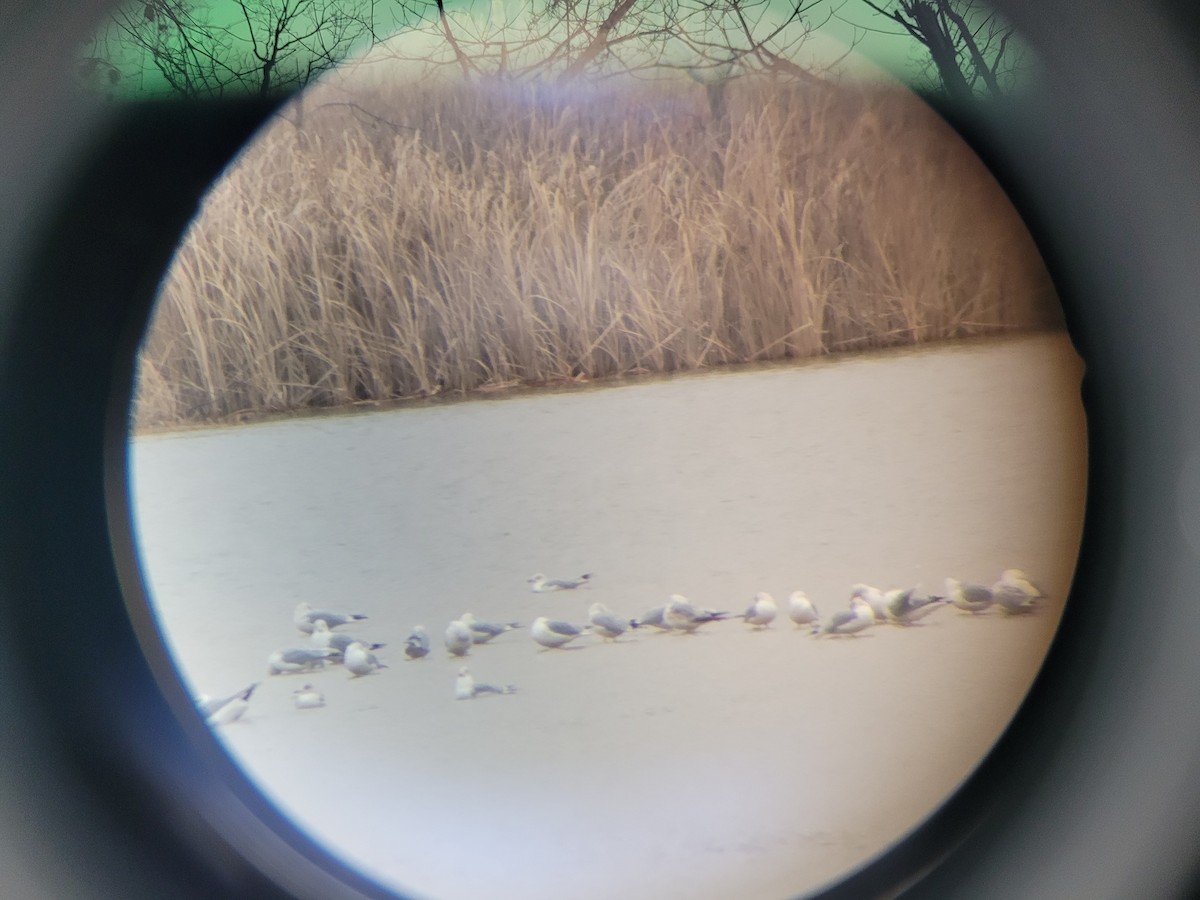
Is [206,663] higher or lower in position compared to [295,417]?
lower

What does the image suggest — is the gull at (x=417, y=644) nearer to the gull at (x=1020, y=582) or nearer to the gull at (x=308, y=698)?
the gull at (x=308, y=698)

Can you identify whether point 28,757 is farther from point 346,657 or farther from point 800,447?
point 800,447

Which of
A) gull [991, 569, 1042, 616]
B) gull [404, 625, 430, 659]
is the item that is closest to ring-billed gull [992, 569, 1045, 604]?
gull [991, 569, 1042, 616]

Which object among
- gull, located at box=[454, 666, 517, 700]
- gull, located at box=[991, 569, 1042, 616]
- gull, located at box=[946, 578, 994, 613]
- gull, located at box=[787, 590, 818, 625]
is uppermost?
gull, located at box=[991, 569, 1042, 616]

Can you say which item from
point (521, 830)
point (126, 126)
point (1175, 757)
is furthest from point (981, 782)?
point (126, 126)

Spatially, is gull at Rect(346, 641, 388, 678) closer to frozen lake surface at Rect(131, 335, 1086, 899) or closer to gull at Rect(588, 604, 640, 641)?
frozen lake surface at Rect(131, 335, 1086, 899)
